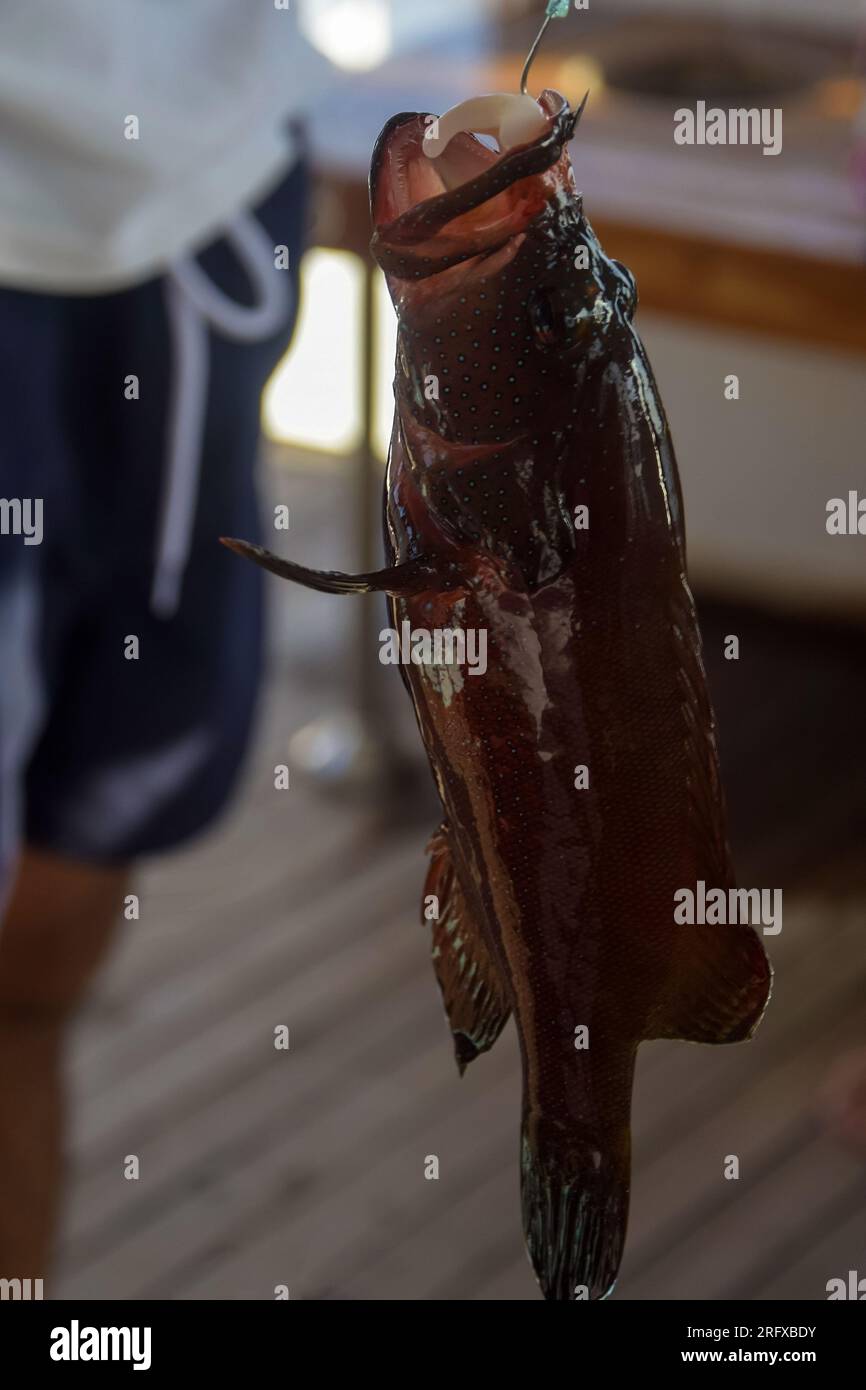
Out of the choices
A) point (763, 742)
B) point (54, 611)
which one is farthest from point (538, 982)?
point (763, 742)

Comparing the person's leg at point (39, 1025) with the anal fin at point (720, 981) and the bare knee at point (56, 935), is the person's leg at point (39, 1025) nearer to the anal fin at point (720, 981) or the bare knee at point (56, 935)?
the bare knee at point (56, 935)

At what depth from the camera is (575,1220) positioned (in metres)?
0.38

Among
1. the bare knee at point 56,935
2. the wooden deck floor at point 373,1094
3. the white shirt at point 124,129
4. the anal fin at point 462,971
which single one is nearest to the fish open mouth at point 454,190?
the anal fin at point 462,971

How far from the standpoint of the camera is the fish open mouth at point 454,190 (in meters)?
0.33

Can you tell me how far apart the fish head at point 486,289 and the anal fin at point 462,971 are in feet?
0.32

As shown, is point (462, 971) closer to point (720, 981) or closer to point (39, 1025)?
point (720, 981)

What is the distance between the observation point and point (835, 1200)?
1.70m

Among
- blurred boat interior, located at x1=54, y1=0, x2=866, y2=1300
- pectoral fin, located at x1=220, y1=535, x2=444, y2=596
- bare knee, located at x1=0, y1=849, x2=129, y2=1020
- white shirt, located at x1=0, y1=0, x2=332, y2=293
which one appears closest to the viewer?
pectoral fin, located at x1=220, y1=535, x2=444, y2=596

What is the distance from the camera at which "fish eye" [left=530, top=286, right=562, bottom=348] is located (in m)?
0.36

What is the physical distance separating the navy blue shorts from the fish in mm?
617

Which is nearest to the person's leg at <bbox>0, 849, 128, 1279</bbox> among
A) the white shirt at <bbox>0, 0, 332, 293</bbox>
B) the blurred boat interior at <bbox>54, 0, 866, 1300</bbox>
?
the blurred boat interior at <bbox>54, 0, 866, 1300</bbox>


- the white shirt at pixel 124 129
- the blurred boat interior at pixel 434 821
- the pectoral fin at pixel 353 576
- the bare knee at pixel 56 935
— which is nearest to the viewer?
the pectoral fin at pixel 353 576

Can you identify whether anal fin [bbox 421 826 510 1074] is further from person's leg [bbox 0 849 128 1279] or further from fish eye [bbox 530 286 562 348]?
person's leg [bbox 0 849 128 1279]

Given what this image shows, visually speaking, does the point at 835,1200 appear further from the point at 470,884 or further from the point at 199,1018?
the point at 470,884
